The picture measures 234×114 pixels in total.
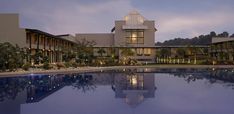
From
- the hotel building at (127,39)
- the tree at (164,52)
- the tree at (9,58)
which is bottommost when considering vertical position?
the tree at (9,58)

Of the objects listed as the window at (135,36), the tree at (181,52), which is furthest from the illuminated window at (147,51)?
the tree at (181,52)

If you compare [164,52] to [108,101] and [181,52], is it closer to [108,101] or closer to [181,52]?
[181,52]

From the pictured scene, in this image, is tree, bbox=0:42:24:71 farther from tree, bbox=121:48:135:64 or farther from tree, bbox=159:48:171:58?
tree, bbox=159:48:171:58

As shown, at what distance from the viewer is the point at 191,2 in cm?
3566

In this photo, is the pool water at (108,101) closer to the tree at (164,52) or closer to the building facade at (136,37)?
the building facade at (136,37)

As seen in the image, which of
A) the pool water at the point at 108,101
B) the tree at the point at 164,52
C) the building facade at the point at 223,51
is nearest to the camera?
the pool water at the point at 108,101

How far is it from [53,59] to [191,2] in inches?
776

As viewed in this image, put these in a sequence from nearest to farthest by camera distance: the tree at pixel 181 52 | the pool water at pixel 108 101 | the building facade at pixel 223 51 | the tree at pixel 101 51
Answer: the pool water at pixel 108 101, the building facade at pixel 223 51, the tree at pixel 101 51, the tree at pixel 181 52

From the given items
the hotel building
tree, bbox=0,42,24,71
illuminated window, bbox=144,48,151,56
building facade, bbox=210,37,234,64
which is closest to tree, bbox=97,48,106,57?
the hotel building

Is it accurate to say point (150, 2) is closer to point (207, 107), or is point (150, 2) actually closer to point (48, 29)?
point (207, 107)

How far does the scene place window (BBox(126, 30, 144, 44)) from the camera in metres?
58.5

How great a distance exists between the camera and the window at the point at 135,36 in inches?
2303

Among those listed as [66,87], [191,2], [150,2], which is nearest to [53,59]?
[150,2]

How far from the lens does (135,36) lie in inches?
2309
